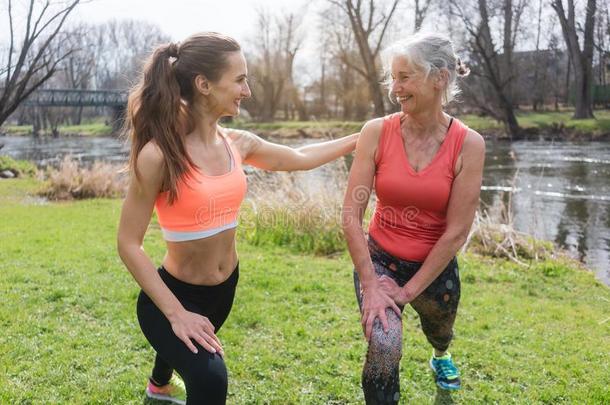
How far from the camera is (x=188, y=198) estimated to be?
7.23 feet

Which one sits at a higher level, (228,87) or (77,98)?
(77,98)

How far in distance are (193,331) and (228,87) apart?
3.15 ft

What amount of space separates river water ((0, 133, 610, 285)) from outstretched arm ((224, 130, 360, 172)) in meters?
4.34

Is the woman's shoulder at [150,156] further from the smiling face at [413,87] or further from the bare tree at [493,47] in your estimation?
the bare tree at [493,47]

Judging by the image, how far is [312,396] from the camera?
3203mm

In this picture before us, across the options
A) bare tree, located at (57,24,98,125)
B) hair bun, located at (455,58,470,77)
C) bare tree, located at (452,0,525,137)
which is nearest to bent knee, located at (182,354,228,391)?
hair bun, located at (455,58,470,77)

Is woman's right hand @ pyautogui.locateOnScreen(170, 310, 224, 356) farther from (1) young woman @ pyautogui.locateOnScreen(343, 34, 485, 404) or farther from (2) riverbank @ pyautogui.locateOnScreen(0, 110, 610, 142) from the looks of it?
(2) riverbank @ pyautogui.locateOnScreen(0, 110, 610, 142)

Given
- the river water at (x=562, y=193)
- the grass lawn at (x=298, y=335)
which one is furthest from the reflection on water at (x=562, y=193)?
the grass lawn at (x=298, y=335)

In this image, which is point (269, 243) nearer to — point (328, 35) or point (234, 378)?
point (234, 378)

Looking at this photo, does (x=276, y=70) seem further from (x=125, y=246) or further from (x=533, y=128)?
(x=125, y=246)

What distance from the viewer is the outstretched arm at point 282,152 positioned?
108 inches

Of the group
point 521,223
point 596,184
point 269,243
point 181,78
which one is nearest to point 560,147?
point 596,184

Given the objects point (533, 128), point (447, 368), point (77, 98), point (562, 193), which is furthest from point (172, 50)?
point (77, 98)

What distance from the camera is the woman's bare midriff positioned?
2.34 m
